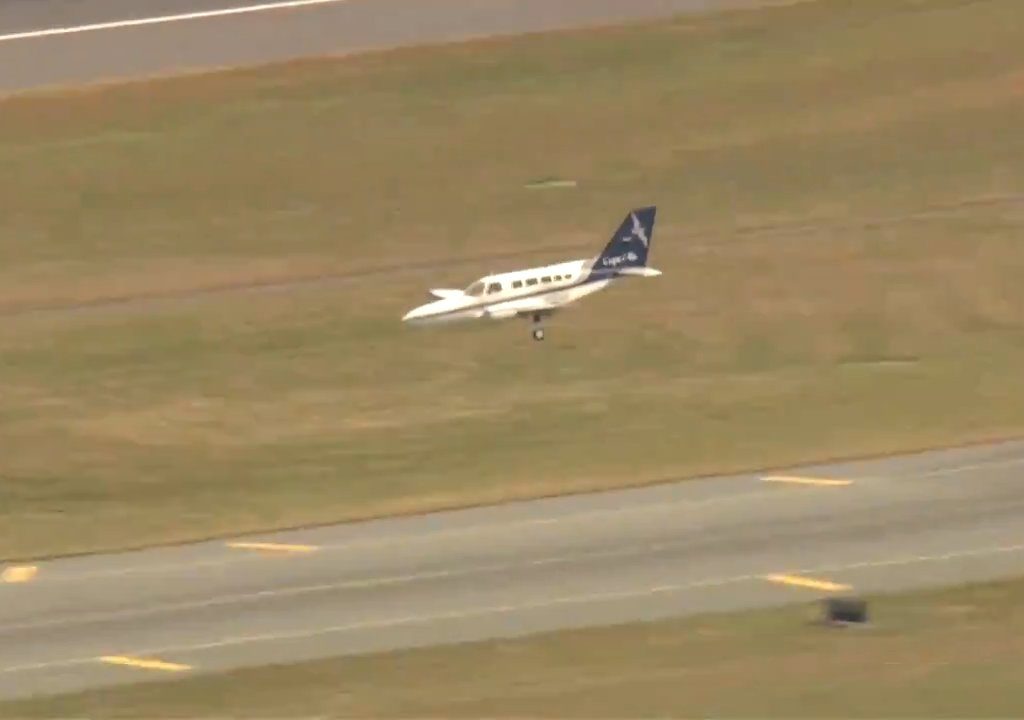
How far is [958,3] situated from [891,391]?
2330cm

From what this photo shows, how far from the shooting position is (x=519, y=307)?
6172 cm

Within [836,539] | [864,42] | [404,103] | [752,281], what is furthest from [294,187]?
[836,539]

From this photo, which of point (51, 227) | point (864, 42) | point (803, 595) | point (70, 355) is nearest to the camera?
point (803, 595)

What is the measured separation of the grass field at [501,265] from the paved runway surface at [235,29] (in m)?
1.08

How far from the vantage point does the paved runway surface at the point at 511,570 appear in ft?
159

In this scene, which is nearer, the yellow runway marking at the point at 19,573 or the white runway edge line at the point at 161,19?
the yellow runway marking at the point at 19,573

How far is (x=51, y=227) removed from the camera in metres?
71.2

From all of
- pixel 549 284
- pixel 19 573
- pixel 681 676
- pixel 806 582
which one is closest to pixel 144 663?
pixel 19 573

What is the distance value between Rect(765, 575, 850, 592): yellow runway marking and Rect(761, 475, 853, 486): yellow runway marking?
594 cm

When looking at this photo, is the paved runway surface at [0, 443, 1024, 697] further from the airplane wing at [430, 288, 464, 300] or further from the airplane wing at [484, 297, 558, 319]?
the airplane wing at [430, 288, 464, 300]

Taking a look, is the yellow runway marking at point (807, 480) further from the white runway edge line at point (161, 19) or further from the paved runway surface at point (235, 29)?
the white runway edge line at point (161, 19)

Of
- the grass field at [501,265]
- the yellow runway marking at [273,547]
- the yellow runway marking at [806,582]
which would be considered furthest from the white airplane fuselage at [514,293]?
the yellow runway marking at [806,582]

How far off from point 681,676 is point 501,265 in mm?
25160

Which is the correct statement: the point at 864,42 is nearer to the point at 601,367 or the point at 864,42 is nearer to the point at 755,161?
the point at 755,161
